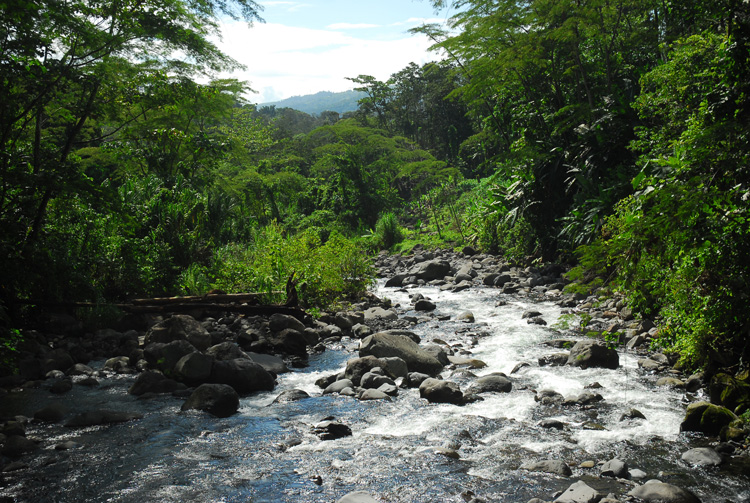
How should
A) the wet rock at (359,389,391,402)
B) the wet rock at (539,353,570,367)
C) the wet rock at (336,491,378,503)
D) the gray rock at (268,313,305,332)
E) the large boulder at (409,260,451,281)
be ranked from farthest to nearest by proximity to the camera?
the large boulder at (409,260,451,281) → the gray rock at (268,313,305,332) → the wet rock at (539,353,570,367) → the wet rock at (359,389,391,402) → the wet rock at (336,491,378,503)

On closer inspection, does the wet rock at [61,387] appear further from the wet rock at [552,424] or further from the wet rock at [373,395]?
the wet rock at [552,424]

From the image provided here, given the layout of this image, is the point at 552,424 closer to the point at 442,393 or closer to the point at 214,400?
the point at 442,393

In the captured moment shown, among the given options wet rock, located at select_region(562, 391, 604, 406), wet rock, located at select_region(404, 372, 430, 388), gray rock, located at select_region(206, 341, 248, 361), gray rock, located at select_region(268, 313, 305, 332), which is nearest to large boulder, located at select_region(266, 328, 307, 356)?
gray rock, located at select_region(268, 313, 305, 332)

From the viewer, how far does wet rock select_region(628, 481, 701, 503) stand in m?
3.70

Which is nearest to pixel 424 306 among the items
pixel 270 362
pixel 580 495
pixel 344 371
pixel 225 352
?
pixel 344 371

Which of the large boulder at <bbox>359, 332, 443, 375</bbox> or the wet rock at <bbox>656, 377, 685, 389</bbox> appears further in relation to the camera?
the large boulder at <bbox>359, 332, 443, 375</bbox>

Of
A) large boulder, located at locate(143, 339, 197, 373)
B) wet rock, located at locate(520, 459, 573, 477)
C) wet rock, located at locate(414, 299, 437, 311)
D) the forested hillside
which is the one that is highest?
the forested hillside

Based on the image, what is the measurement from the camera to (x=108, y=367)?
7.53 metres

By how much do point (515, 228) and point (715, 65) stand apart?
9815mm

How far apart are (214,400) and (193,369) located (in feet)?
3.50

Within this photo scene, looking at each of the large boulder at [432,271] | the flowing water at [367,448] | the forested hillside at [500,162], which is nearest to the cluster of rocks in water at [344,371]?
the flowing water at [367,448]

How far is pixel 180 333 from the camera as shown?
26.5ft

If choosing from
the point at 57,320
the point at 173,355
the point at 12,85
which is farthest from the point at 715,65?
the point at 57,320

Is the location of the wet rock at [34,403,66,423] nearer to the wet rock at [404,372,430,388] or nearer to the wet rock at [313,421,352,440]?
the wet rock at [313,421,352,440]
